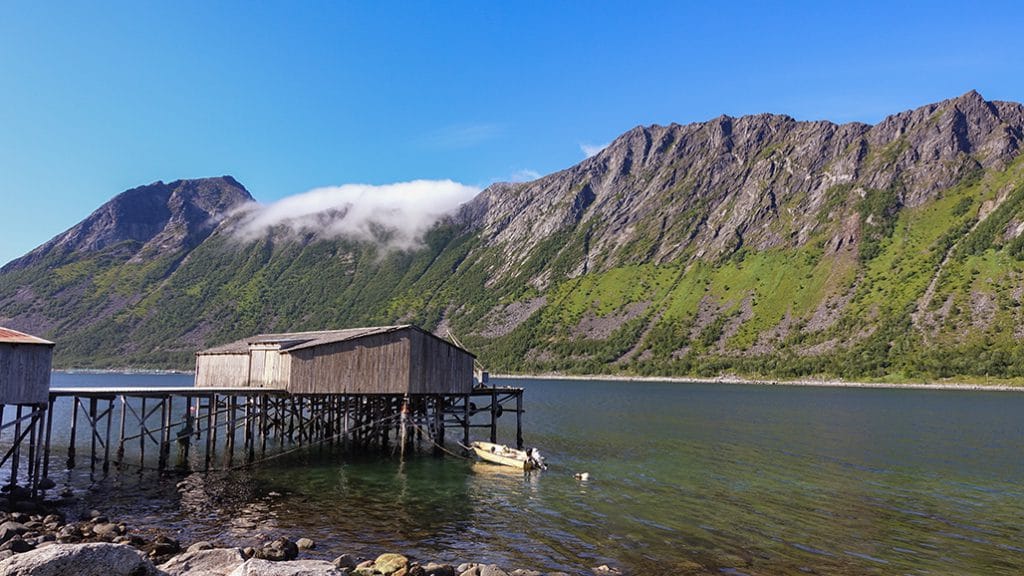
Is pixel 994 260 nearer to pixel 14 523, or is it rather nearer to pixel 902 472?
pixel 902 472

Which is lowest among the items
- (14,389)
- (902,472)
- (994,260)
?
(902,472)

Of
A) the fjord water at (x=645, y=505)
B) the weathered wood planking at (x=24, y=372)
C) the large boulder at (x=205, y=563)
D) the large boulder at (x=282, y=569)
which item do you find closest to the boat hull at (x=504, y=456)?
the fjord water at (x=645, y=505)

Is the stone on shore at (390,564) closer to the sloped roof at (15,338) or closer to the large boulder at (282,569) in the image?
the large boulder at (282,569)

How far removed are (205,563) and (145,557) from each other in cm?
232

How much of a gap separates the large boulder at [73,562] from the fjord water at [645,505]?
27.4 feet

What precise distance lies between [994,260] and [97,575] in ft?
777

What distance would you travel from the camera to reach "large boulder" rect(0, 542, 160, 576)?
52.9ft

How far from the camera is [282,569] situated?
17000mm

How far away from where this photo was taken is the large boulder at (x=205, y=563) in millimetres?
20156

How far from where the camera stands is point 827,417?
89.6m

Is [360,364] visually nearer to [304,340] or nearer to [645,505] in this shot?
[304,340]

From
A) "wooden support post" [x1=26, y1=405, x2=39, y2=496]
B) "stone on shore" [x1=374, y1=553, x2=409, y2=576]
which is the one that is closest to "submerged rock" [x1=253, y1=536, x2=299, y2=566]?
"stone on shore" [x1=374, y1=553, x2=409, y2=576]

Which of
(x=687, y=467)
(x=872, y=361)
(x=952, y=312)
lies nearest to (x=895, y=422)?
(x=687, y=467)

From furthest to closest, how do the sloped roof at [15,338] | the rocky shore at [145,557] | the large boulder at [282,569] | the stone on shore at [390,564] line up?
the sloped roof at [15,338], the stone on shore at [390,564], the large boulder at [282,569], the rocky shore at [145,557]
